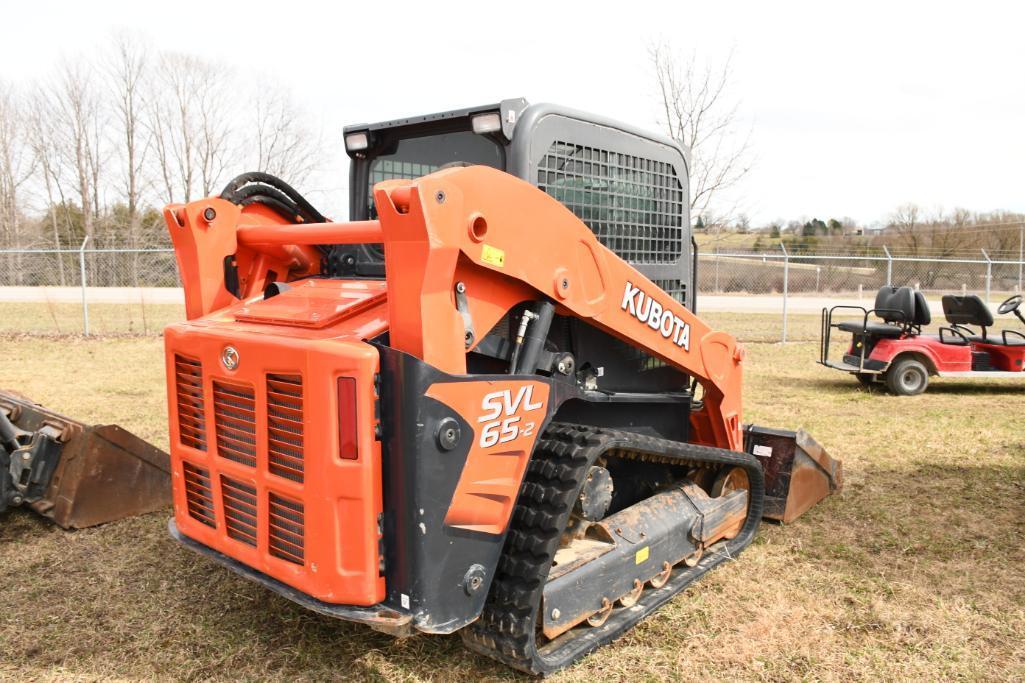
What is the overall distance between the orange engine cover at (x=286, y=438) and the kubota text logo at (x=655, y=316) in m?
1.08

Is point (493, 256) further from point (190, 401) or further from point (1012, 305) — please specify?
point (1012, 305)

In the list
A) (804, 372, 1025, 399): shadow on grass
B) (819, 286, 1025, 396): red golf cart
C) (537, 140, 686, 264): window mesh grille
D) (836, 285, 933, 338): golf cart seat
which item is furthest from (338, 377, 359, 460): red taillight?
(804, 372, 1025, 399): shadow on grass

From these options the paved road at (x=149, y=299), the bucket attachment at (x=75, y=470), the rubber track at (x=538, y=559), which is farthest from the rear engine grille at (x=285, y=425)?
the paved road at (x=149, y=299)

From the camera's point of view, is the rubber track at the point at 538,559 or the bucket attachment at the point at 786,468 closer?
the rubber track at the point at 538,559

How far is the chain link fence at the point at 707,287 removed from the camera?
15.8 m

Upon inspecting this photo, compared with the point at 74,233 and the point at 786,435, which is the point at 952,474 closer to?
the point at 786,435

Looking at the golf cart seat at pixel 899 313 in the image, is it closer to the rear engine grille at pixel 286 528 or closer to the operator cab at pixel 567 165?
the operator cab at pixel 567 165

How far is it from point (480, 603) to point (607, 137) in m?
2.19

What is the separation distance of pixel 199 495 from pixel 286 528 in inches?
24.8

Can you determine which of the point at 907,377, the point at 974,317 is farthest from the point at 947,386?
the point at 907,377

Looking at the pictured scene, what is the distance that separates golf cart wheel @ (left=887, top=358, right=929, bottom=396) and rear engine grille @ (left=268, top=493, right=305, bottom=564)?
8.51m

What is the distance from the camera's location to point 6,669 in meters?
3.22

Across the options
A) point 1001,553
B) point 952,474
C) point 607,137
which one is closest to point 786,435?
point 1001,553

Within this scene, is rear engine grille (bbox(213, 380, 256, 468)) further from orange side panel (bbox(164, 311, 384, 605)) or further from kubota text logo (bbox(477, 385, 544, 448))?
kubota text logo (bbox(477, 385, 544, 448))
